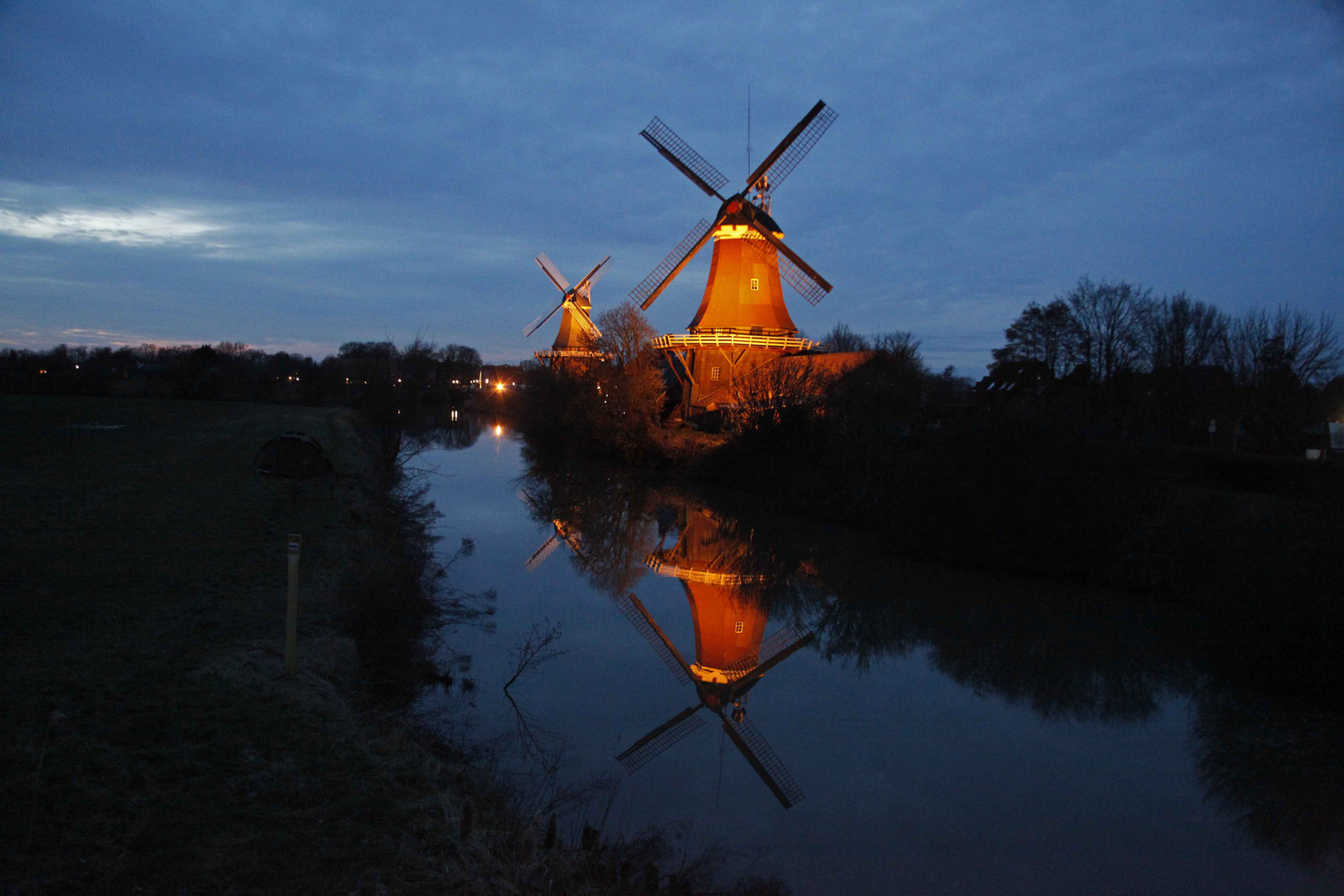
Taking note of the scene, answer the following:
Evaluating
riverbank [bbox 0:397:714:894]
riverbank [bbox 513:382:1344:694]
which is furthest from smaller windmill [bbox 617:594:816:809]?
→ riverbank [bbox 513:382:1344:694]

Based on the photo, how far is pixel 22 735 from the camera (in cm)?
435

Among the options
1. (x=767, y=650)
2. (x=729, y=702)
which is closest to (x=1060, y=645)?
(x=767, y=650)

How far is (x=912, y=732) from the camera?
Answer: 7.43 m

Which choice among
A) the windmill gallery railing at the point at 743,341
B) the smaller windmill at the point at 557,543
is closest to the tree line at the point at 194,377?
the windmill gallery railing at the point at 743,341

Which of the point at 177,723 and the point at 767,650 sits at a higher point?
the point at 177,723

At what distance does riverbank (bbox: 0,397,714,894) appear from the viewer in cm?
358

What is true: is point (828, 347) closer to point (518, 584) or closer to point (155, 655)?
point (518, 584)

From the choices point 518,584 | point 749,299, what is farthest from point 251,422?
point 518,584

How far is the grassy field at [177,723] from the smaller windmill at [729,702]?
259cm

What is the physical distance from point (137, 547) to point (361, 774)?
240 inches

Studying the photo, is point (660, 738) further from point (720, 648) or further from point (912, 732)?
point (720, 648)

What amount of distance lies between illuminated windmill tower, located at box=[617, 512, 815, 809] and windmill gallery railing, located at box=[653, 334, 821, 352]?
1142cm

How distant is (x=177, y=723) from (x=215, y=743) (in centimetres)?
37

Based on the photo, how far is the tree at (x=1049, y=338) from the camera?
104ft
